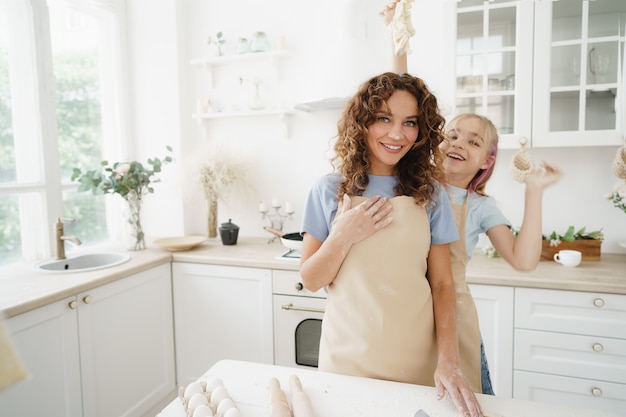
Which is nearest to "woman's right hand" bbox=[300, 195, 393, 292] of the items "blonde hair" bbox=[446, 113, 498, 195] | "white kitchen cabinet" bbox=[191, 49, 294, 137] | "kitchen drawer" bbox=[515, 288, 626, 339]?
"blonde hair" bbox=[446, 113, 498, 195]

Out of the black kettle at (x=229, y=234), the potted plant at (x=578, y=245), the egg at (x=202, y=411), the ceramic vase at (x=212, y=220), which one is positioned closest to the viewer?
the egg at (x=202, y=411)

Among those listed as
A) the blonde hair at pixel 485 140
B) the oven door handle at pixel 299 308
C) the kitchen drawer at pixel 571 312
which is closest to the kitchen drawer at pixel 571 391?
the kitchen drawer at pixel 571 312

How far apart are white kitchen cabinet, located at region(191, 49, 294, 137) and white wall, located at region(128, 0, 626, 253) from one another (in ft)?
0.21

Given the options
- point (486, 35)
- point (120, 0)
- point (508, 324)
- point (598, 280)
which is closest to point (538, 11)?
point (486, 35)

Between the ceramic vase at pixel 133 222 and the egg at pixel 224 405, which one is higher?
the ceramic vase at pixel 133 222

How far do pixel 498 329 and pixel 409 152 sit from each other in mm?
1102

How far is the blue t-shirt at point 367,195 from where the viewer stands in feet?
4.00

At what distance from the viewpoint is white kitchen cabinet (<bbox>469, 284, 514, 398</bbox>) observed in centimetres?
191

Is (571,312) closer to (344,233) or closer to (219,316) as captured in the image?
(344,233)

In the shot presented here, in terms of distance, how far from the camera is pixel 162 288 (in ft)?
7.89

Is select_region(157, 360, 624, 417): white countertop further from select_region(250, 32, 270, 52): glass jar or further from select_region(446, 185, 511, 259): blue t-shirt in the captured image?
select_region(250, 32, 270, 52): glass jar

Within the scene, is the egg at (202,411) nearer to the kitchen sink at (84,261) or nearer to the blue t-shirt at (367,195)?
the blue t-shirt at (367,195)

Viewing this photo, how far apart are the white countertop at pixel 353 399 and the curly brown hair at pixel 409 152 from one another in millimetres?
476

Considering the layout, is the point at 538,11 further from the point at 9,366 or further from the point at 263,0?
the point at 9,366
